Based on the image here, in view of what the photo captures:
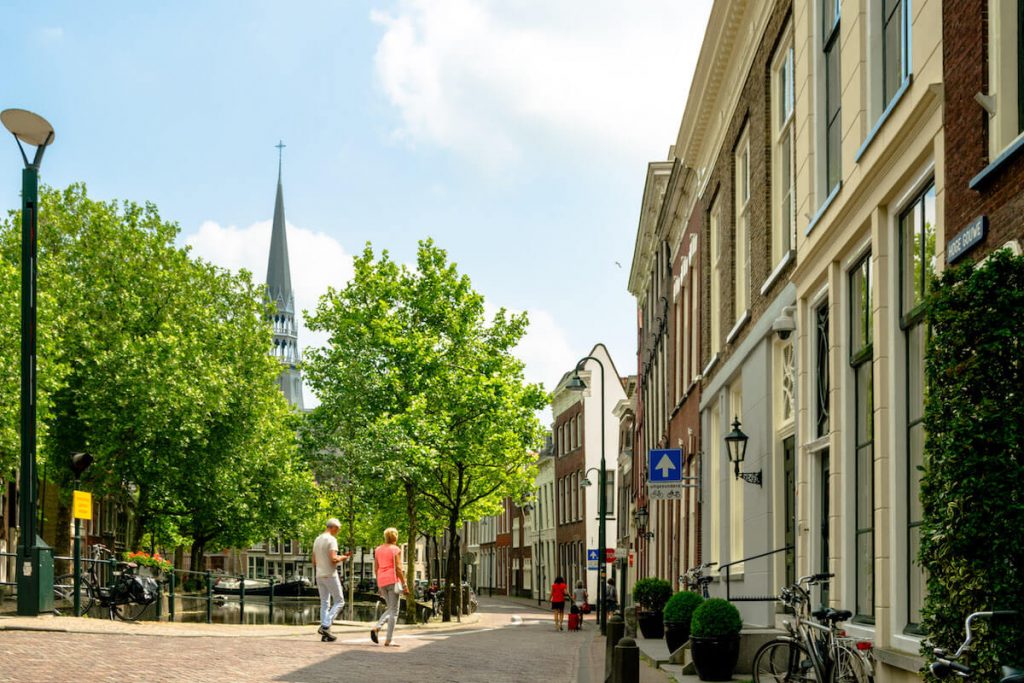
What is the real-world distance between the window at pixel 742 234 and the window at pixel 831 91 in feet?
17.4

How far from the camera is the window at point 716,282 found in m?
22.8

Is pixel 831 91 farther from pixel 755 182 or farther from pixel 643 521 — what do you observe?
pixel 643 521

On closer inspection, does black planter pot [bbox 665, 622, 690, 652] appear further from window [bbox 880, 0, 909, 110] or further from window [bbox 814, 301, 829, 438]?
window [bbox 880, 0, 909, 110]

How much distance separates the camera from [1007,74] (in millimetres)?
8172

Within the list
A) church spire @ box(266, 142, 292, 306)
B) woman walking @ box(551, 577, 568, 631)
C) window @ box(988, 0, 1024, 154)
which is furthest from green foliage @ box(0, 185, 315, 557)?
church spire @ box(266, 142, 292, 306)

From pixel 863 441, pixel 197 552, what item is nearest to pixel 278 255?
pixel 197 552

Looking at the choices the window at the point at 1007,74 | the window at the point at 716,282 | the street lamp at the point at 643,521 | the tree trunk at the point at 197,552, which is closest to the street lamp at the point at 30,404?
the window at the point at 716,282

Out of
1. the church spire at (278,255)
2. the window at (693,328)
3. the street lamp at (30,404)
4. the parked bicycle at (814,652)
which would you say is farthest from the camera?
the church spire at (278,255)

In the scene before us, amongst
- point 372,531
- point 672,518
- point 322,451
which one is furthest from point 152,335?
point 372,531

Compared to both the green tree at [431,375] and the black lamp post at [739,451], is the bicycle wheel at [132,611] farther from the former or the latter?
the green tree at [431,375]

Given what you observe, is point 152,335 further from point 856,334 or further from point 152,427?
point 856,334

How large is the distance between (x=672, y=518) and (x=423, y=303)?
55.2ft

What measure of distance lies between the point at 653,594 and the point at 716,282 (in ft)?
22.5

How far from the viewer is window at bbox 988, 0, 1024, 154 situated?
26.5 feet
